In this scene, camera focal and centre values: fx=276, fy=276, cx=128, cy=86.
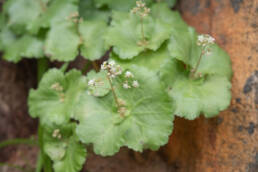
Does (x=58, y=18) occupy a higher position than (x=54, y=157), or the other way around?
(x=58, y=18)

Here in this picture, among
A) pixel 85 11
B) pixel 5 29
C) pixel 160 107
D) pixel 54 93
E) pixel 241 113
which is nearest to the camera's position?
pixel 160 107

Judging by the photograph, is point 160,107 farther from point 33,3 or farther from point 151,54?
point 33,3

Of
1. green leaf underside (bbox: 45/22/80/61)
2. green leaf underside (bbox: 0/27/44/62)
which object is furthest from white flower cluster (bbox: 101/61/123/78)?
green leaf underside (bbox: 0/27/44/62)

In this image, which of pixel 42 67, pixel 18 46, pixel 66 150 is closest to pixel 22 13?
pixel 18 46

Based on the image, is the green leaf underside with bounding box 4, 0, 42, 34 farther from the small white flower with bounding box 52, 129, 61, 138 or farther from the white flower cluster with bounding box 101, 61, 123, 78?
the white flower cluster with bounding box 101, 61, 123, 78

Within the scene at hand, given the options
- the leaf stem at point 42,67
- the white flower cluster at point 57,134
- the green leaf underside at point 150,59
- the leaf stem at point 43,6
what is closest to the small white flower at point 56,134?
the white flower cluster at point 57,134

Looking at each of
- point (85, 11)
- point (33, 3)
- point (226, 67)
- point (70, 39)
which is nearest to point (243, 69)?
point (226, 67)

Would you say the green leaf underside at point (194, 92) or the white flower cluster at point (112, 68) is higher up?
the white flower cluster at point (112, 68)

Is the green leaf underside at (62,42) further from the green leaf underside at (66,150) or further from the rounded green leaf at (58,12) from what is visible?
the green leaf underside at (66,150)
